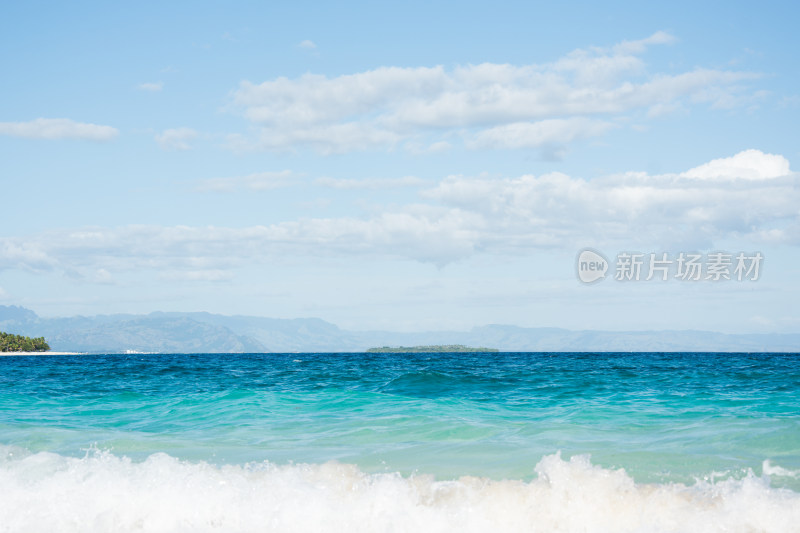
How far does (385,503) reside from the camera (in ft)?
30.1

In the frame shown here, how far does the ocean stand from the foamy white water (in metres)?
0.03

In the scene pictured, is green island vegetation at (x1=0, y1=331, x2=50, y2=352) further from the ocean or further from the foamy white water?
the foamy white water

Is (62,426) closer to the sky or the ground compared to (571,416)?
closer to the ground

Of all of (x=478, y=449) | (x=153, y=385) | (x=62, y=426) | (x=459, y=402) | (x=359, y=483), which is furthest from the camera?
(x=153, y=385)

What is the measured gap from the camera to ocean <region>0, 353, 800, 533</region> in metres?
8.91

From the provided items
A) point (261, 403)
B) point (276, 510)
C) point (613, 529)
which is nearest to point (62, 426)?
point (261, 403)

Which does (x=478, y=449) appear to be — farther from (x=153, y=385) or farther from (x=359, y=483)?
(x=153, y=385)

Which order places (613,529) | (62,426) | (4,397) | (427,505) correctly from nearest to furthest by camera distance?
(613,529)
(427,505)
(62,426)
(4,397)

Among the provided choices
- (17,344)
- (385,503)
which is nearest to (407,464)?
(385,503)

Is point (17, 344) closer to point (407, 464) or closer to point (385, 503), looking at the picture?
point (407, 464)

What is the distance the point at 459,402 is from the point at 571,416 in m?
4.08

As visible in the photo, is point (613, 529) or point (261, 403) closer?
point (613, 529)

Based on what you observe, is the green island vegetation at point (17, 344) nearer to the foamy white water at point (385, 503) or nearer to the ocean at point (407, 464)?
the ocean at point (407, 464)

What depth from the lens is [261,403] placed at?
19.6 metres
